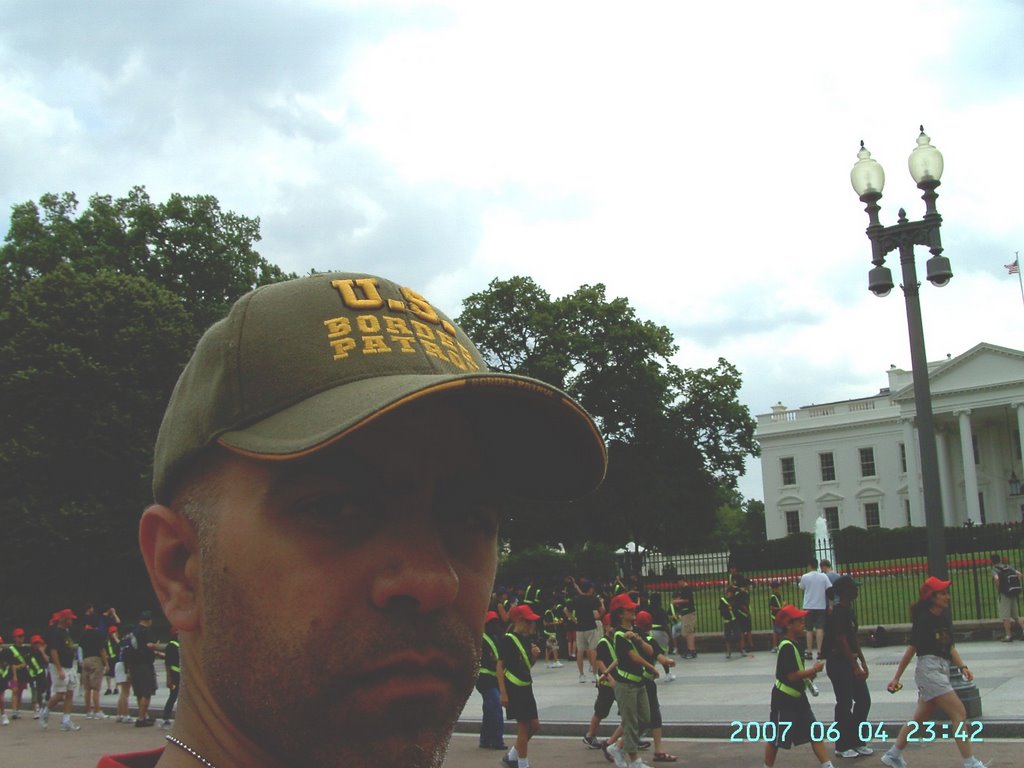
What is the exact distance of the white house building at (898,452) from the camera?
68250mm

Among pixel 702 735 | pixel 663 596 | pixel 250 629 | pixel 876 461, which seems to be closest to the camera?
pixel 250 629

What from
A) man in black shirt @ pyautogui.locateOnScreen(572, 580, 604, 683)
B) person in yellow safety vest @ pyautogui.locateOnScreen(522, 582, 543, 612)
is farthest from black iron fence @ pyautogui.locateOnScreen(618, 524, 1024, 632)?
man in black shirt @ pyautogui.locateOnScreen(572, 580, 604, 683)

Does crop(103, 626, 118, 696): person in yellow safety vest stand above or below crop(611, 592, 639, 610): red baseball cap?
below

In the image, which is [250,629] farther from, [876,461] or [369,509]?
[876,461]

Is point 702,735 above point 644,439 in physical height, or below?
below

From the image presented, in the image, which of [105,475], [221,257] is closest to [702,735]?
[105,475]

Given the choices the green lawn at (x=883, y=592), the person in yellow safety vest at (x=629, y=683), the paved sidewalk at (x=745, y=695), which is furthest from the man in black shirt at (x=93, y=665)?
the green lawn at (x=883, y=592)

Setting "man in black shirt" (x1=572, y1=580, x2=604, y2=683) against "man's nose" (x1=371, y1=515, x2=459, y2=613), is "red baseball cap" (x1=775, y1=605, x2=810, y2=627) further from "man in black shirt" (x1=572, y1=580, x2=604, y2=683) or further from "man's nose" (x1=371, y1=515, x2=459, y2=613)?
"man's nose" (x1=371, y1=515, x2=459, y2=613)

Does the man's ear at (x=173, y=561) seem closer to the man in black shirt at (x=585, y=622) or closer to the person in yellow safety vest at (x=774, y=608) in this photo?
the person in yellow safety vest at (x=774, y=608)

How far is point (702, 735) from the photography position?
44.0 feet

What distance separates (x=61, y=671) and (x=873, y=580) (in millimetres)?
21102

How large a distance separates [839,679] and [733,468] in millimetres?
38987

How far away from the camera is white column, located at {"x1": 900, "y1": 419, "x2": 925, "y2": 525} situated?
70125mm

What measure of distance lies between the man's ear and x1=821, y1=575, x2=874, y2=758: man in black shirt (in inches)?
429
